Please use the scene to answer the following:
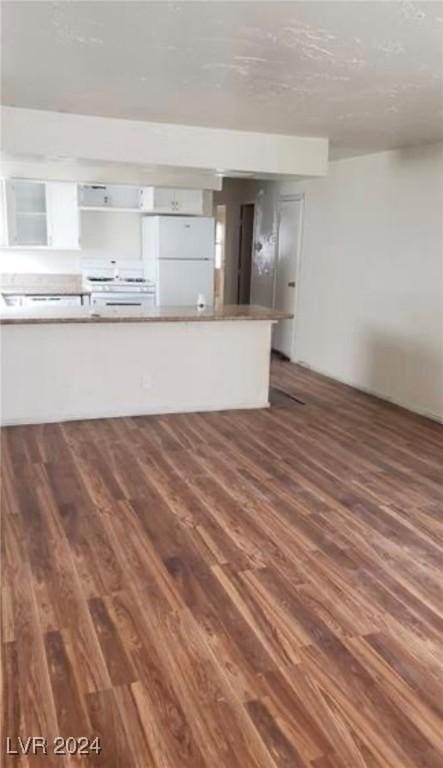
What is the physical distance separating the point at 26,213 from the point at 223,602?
208 inches

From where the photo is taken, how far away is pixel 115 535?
9.71 ft

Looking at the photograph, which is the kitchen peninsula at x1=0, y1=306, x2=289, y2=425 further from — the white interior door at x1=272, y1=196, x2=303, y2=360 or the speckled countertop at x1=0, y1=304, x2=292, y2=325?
the white interior door at x1=272, y1=196, x2=303, y2=360

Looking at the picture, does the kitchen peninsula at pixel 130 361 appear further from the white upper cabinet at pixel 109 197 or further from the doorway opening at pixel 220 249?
the doorway opening at pixel 220 249

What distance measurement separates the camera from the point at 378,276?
5.81m

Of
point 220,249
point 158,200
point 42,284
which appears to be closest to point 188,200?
point 158,200

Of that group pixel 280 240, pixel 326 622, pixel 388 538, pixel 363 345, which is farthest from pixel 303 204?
pixel 326 622

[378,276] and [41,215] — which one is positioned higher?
[41,215]

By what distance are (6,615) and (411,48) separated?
295 centimetres

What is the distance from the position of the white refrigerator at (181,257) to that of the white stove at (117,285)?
15 cm

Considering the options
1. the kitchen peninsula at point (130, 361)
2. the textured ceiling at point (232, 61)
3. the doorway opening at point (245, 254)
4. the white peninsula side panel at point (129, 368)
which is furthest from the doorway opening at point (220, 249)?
the textured ceiling at point (232, 61)

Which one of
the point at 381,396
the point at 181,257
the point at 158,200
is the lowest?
the point at 381,396

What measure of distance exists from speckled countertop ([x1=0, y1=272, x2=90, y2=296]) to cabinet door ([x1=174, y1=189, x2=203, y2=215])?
4.84 feet

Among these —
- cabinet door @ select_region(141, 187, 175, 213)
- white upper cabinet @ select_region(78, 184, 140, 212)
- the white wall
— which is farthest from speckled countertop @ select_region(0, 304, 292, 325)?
white upper cabinet @ select_region(78, 184, 140, 212)

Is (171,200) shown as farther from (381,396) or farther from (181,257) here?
(381,396)
